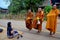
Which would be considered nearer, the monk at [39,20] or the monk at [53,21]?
the monk at [53,21]

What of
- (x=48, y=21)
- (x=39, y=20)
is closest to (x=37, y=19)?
(x=39, y=20)

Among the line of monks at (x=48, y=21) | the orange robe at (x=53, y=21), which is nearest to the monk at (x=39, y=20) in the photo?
the line of monks at (x=48, y=21)

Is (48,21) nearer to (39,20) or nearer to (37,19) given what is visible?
(39,20)

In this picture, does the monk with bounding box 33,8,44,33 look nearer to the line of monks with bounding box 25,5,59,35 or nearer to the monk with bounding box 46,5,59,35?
the line of monks with bounding box 25,5,59,35

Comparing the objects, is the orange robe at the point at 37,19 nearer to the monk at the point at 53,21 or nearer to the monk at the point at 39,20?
the monk at the point at 39,20

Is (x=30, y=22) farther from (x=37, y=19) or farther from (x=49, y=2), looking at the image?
(x=49, y=2)

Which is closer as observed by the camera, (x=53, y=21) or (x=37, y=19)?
(x=53, y=21)

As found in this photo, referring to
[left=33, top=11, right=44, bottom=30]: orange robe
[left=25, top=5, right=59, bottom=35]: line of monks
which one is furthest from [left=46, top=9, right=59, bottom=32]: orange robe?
[left=33, top=11, right=44, bottom=30]: orange robe

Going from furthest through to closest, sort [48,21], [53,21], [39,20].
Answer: [39,20]
[48,21]
[53,21]

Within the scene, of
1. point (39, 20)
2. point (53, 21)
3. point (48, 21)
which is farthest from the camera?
point (39, 20)

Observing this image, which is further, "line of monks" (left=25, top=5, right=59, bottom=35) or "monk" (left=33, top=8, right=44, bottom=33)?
"monk" (left=33, top=8, right=44, bottom=33)

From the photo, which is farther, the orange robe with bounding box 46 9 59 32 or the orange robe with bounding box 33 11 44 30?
the orange robe with bounding box 33 11 44 30

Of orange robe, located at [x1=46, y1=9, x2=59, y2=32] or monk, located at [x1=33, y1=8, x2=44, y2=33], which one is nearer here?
orange robe, located at [x1=46, y1=9, x2=59, y2=32]

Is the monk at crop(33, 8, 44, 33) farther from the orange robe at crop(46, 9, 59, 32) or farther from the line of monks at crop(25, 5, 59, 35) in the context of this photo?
the orange robe at crop(46, 9, 59, 32)
